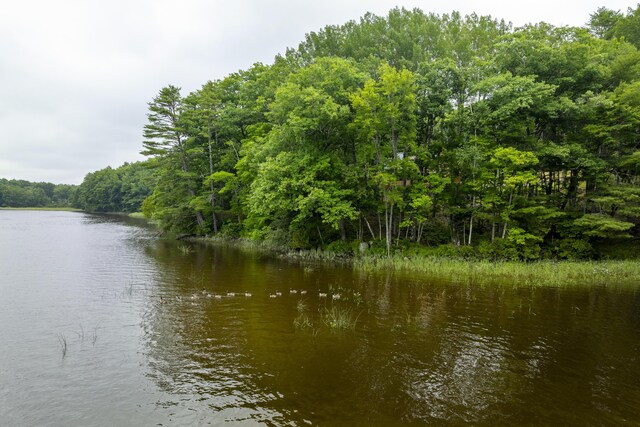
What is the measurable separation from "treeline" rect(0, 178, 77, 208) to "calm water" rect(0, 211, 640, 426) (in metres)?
144

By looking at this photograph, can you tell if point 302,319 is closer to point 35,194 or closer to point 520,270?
point 520,270

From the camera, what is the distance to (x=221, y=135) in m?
41.2

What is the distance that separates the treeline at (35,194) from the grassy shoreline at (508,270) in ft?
468

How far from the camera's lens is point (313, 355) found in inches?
376

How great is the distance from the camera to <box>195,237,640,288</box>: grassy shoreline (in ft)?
60.6

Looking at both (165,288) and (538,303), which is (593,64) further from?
(165,288)

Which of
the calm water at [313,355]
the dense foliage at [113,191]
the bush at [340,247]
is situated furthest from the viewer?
the dense foliage at [113,191]

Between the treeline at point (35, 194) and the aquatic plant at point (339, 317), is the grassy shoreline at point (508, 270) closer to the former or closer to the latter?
the aquatic plant at point (339, 317)

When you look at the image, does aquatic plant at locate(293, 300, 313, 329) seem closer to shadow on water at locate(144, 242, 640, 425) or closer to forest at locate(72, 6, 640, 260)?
shadow on water at locate(144, 242, 640, 425)

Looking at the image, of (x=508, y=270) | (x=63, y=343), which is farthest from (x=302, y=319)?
(x=508, y=270)

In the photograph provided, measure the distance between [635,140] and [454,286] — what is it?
16.3m

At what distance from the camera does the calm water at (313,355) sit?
705cm

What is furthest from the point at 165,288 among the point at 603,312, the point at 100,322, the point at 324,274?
the point at 603,312

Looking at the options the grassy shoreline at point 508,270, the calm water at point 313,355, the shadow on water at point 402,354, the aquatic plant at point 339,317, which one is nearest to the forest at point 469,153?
the grassy shoreline at point 508,270
